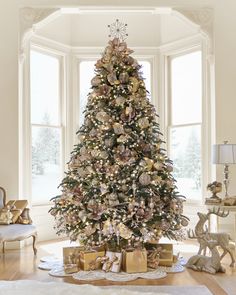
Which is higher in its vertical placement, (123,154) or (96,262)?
(123,154)

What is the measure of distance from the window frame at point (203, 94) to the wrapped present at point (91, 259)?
2.39m

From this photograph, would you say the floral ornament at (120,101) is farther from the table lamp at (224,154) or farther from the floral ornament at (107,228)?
the table lamp at (224,154)

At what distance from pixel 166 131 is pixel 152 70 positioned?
1061 mm

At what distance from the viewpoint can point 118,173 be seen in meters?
4.53

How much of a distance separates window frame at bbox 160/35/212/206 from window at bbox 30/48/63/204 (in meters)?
1.76

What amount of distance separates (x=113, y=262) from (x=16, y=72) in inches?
118

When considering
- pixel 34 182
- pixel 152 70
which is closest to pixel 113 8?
pixel 152 70

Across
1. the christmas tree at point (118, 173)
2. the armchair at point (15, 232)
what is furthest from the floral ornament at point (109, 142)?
the armchair at point (15, 232)

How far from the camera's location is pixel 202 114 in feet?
20.6

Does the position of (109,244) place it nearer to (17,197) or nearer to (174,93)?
(17,197)

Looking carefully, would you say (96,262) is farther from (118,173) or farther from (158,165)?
(158,165)

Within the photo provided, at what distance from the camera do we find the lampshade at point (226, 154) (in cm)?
509

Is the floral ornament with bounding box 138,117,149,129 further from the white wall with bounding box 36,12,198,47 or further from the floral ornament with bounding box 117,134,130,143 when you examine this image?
the white wall with bounding box 36,12,198,47

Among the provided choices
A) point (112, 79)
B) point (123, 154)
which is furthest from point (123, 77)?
point (123, 154)
